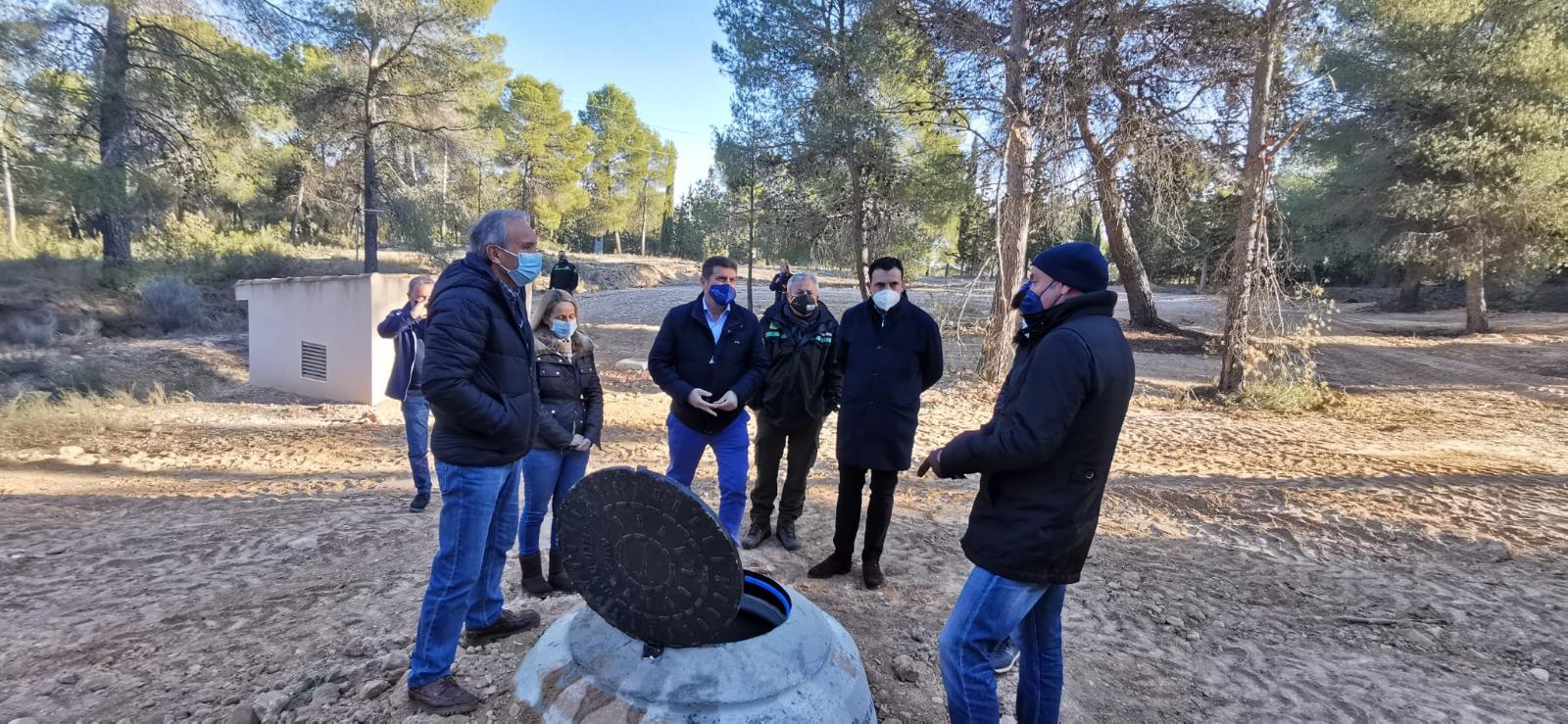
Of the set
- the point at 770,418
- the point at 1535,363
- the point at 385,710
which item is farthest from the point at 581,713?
the point at 1535,363

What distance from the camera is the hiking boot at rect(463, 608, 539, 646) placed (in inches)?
135

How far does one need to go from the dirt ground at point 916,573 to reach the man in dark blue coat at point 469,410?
35 cm

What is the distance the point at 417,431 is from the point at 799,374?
10.4ft

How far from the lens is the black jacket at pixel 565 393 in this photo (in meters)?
3.71

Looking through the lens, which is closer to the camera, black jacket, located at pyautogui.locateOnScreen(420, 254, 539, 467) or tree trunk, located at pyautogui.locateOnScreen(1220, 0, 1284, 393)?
black jacket, located at pyautogui.locateOnScreen(420, 254, 539, 467)

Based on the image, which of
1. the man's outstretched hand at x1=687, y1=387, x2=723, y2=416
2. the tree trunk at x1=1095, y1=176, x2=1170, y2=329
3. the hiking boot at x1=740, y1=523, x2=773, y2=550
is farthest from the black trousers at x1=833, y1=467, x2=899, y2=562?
the tree trunk at x1=1095, y1=176, x2=1170, y2=329

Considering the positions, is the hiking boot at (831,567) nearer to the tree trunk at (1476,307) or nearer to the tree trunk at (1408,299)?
the tree trunk at (1476,307)

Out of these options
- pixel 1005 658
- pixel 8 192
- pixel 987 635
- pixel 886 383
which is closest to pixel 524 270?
pixel 886 383

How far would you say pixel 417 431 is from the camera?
5.53 metres

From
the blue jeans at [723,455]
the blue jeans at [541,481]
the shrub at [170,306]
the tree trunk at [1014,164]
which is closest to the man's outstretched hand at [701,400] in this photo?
the blue jeans at [723,455]

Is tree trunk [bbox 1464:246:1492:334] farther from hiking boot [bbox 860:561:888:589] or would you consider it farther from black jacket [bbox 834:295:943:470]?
hiking boot [bbox 860:561:888:589]

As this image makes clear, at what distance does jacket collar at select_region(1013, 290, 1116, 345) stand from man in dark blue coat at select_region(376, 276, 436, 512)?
4.64m

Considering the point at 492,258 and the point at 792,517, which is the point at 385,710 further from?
the point at 792,517

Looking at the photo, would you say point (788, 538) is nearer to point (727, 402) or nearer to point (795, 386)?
point (795, 386)
